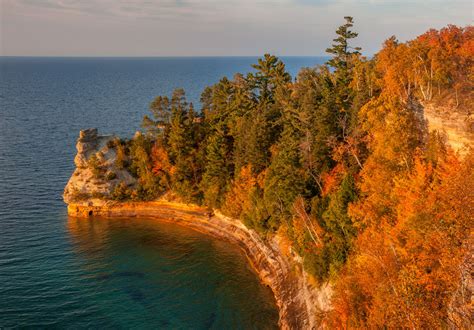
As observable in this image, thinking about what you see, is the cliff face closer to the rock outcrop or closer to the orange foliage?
the orange foliage

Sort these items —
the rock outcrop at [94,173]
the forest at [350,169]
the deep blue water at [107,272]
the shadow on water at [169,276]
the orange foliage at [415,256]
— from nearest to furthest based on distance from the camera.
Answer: the orange foliage at [415,256]
the forest at [350,169]
the deep blue water at [107,272]
the shadow on water at [169,276]
the rock outcrop at [94,173]

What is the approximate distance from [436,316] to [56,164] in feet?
300

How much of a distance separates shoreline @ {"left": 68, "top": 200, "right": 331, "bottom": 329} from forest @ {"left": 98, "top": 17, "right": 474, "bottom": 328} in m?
2.22

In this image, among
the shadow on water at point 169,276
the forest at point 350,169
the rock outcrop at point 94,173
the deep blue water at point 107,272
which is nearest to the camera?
the forest at point 350,169

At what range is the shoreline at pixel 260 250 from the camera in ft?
140

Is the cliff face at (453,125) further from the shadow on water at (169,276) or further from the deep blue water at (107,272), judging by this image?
the deep blue water at (107,272)

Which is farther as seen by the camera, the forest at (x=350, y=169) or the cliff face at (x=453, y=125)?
the cliff face at (x=453, y=125)

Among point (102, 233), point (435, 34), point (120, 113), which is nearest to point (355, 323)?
point (435, 34)

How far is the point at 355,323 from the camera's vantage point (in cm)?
3216

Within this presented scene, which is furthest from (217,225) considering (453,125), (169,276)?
(453,125)

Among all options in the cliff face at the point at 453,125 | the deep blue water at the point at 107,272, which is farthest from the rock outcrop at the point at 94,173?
the cliff face at the point at 453,125

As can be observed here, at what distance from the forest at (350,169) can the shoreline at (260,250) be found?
7.27 ft

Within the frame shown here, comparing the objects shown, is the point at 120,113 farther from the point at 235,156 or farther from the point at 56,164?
the point at 235,156

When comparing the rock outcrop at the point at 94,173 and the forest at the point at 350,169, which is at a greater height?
the forest at the point at 350,169
